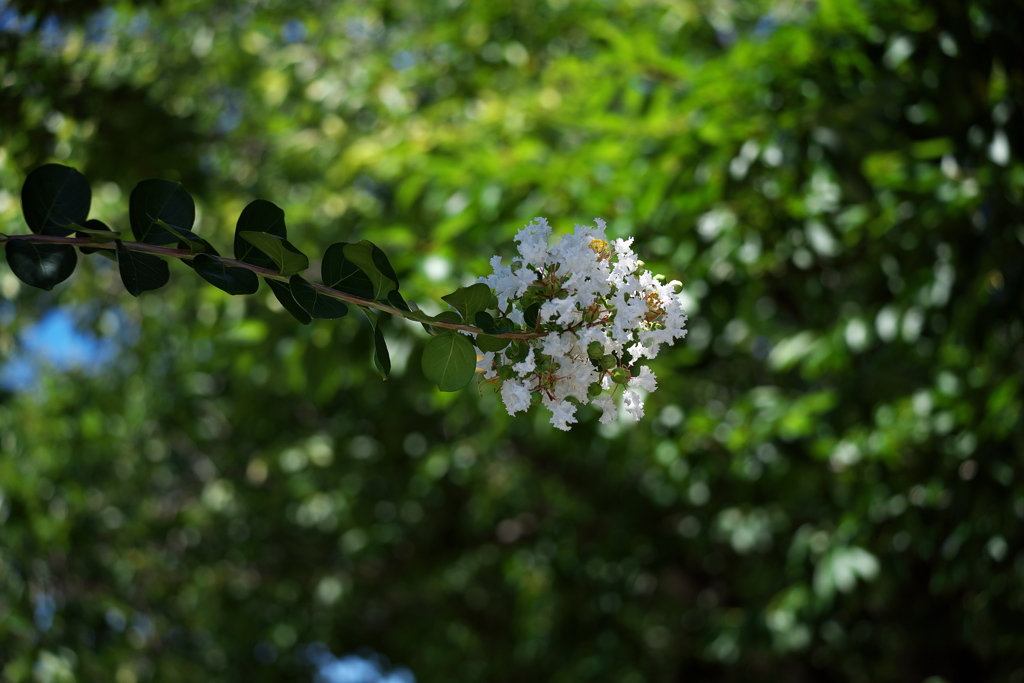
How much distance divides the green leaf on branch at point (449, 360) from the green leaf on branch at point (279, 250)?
0.46ft

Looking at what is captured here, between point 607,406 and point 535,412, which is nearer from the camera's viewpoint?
point 607,406

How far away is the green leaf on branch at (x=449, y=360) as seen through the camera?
0.81 meters

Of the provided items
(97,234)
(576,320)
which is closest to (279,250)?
(97,234)

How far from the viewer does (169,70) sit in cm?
310

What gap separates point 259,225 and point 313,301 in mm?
105

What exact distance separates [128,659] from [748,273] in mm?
2629

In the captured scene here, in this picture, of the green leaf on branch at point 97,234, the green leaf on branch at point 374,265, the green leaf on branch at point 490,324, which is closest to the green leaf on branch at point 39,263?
the green leaf on branch at point 97,234

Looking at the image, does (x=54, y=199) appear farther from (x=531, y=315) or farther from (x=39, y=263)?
(x=531, y=315)

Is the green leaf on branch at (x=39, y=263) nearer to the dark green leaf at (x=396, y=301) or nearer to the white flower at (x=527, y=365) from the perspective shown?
the dark green leaf at (x=396, y=301)

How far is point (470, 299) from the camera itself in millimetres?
794

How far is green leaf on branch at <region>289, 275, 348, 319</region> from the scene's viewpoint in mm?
808

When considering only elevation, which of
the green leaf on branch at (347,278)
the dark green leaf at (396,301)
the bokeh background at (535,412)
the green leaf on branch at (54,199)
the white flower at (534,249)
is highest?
the white flower at (534,249)

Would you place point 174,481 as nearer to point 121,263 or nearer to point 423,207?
point 423,207

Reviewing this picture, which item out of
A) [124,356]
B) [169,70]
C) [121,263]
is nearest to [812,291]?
[121,263]
